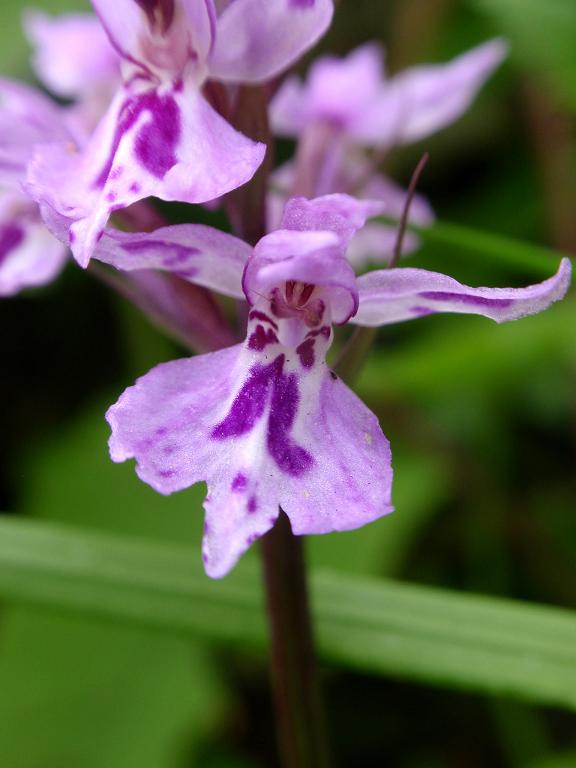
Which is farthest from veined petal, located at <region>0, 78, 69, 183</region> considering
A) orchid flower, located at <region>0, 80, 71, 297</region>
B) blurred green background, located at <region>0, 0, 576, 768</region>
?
blurred green background, located at <region>0, 0, 576, 768</region>

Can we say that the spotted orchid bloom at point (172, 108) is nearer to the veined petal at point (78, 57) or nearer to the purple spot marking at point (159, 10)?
the purple spot marking at point (159, 10)

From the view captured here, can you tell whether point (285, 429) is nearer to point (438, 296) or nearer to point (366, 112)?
point (438, 296)

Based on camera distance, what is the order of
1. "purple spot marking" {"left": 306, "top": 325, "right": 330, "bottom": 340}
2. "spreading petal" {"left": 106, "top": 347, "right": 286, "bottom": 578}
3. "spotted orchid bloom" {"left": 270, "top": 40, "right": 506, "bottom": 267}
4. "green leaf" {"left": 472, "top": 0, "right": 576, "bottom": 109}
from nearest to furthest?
"spreading petal" {"left": 106, "top": 347, "right": 286, "bottom": 578} < "purple spot marking" {"left": 306, "top": 325, "right": 330, "bottom": 340} < "spotted orchid bloom" {"left": 270, "top": 40, "right": 506, "bottom": 267} < "green leaf" {"left": 472, "top": 0, "right": 576, "bottom": 109}

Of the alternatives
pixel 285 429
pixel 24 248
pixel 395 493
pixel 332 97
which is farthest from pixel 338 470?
pixel 395 493

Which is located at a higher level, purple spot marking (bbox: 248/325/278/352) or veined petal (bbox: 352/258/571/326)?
veined petal (bbox: 352/258/571/326)

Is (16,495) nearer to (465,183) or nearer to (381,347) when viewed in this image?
(381,347)

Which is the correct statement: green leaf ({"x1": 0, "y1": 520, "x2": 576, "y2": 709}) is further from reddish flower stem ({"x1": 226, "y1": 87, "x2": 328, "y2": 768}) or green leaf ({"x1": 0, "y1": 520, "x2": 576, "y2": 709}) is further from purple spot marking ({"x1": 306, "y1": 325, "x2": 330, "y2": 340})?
purple spot marking ({"x1": 306, "y1": 325, "x2": 330, "y2": 340})

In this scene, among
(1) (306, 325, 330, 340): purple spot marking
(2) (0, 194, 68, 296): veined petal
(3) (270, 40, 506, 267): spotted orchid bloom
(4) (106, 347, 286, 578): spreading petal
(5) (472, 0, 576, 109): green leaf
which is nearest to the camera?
(4) (106, 347, 286, 578): spreading petal
